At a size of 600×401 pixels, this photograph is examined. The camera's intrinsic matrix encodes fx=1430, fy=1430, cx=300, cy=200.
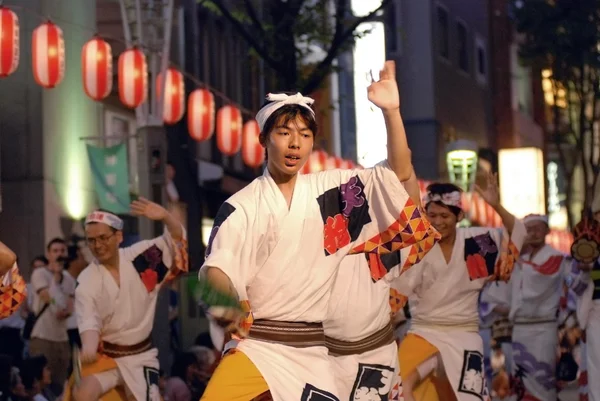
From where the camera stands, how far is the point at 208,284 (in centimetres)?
592

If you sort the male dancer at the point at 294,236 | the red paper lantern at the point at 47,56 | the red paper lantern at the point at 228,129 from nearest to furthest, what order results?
the male dancer at the point at 294,236 → the red paper lantern at the point at 47,56 → the red paper lantern at the point at 228,129

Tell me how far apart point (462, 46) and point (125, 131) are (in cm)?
2355

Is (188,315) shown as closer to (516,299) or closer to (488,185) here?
(516,299)

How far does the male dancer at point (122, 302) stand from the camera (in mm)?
10117

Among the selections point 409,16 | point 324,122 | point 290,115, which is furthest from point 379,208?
point 409,16

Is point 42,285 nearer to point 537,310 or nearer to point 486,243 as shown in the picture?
point 537,310

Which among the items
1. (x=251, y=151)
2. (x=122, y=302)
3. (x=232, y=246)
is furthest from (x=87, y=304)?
(x=251, y=151)

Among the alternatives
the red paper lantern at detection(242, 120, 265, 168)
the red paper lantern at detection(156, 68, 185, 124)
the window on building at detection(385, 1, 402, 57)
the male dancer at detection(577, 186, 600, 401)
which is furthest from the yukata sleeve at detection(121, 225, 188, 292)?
the window on building at detection(385, 1, 402, 57)

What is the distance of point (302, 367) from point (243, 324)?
0.53 meters

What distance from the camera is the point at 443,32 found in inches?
1682

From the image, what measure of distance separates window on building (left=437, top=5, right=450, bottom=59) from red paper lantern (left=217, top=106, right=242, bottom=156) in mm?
20818

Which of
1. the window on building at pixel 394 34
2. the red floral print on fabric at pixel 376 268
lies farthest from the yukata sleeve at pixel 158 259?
the window on building at pixel 394 34

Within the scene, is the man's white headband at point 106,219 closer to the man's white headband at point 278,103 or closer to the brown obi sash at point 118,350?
the brown obi sash at point 118,350

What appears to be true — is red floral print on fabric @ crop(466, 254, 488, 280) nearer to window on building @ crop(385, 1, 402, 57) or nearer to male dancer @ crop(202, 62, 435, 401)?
male dancer @ crop(202, 62, 435, 401)
